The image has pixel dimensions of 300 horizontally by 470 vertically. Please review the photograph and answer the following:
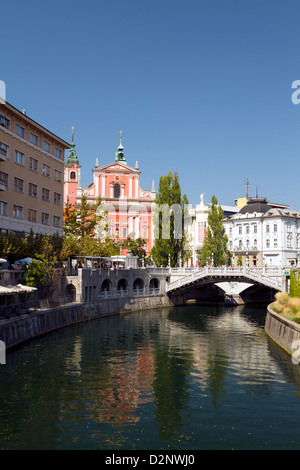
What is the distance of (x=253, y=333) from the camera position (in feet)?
161

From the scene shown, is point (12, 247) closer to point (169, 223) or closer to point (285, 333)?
point (285, 333)

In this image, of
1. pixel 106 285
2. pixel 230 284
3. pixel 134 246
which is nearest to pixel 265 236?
pixel 230 284

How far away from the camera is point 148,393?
86.3 feet

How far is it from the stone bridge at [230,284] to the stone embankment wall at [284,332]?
2676cm

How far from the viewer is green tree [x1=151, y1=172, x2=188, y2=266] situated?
A: 82.2m

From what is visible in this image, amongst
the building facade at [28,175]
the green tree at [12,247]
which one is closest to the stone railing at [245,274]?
the building facade at [28,175]

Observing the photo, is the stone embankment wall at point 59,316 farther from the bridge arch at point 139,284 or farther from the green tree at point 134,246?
the green tree at point 134,246

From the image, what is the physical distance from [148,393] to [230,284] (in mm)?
61936

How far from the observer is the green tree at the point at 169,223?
82188 millimetres

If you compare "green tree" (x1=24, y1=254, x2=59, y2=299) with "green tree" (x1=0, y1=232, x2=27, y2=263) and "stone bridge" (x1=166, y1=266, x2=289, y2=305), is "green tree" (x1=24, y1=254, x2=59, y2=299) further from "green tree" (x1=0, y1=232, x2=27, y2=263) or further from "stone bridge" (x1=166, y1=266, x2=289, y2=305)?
"stone bridge" (x1=166, y1=266, x2=289, y2=305)

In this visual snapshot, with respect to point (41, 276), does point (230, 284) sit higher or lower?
lower

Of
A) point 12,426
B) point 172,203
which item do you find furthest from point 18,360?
point 172,203

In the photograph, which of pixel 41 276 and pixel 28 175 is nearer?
pixel 41 276

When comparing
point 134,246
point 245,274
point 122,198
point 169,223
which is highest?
point 122,198
